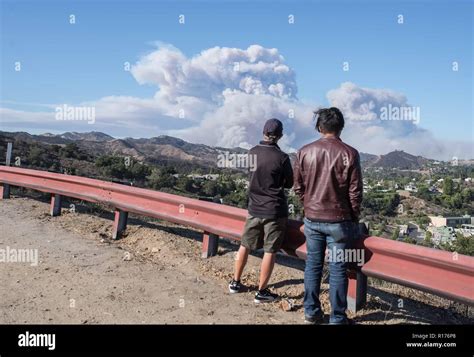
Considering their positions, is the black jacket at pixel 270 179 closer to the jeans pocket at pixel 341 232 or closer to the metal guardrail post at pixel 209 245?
the jeans pocket at pixel 341 232

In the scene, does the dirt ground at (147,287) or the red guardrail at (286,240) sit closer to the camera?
the red guardrail at (286,240)

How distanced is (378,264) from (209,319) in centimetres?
169

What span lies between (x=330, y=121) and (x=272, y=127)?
0.71 meters

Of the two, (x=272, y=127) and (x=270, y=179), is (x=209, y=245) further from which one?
(x=272, y=127)

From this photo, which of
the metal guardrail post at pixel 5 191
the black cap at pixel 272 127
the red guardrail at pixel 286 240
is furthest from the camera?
the metal guardrail post at pixel 5 191

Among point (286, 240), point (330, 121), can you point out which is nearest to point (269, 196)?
point (286, 240)

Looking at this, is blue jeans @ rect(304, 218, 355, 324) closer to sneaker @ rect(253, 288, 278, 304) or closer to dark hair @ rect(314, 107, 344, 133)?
sneaker @ rect(253, 288, 278, 304)

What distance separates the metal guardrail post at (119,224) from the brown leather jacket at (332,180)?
4.09m

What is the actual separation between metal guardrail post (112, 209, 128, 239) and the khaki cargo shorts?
3.18 metres

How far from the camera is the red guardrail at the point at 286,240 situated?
147 inches

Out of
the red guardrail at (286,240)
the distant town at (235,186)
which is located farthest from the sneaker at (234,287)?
the distant town at (235,186)

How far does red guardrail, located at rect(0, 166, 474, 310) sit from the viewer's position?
3723 millimetres

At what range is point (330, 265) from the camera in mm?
4055
